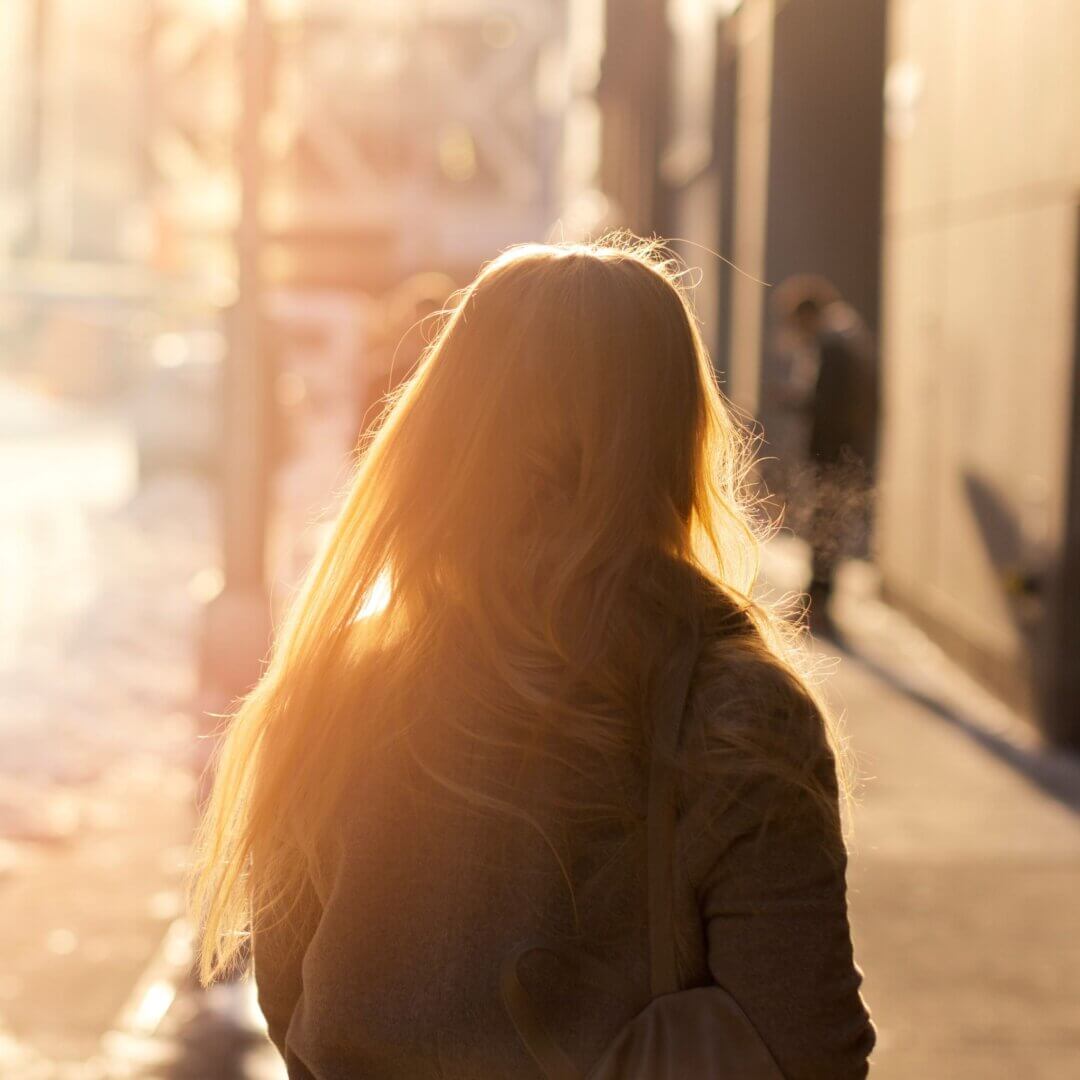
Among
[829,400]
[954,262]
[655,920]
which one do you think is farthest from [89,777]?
[655,920]

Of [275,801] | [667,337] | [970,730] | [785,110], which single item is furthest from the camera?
[785,110]

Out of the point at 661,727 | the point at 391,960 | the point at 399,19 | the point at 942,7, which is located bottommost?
the point at 391,960

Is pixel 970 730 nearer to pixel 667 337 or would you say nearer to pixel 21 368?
pixel 667 337

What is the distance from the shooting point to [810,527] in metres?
12.7

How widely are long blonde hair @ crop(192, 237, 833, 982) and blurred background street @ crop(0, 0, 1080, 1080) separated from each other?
3.22 ft

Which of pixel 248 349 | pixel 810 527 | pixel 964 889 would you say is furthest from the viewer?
pixel 810 527

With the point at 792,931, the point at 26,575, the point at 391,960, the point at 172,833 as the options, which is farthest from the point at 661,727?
the point at 26,575

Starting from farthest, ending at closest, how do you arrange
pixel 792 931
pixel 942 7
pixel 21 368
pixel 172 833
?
pixel 21 368 → pixel 942 7 → pixel 172 833 → pixel 792 931

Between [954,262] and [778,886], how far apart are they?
8800 millimetres

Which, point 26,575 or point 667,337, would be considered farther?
point 26,575

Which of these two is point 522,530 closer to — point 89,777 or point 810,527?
point 89,777

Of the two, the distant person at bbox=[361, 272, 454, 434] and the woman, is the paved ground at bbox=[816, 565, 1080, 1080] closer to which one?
the distant person at bbox=[361, 272, 454, 434]

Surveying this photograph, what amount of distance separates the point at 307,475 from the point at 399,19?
99.1 m

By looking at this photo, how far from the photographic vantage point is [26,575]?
1417 centimetres
